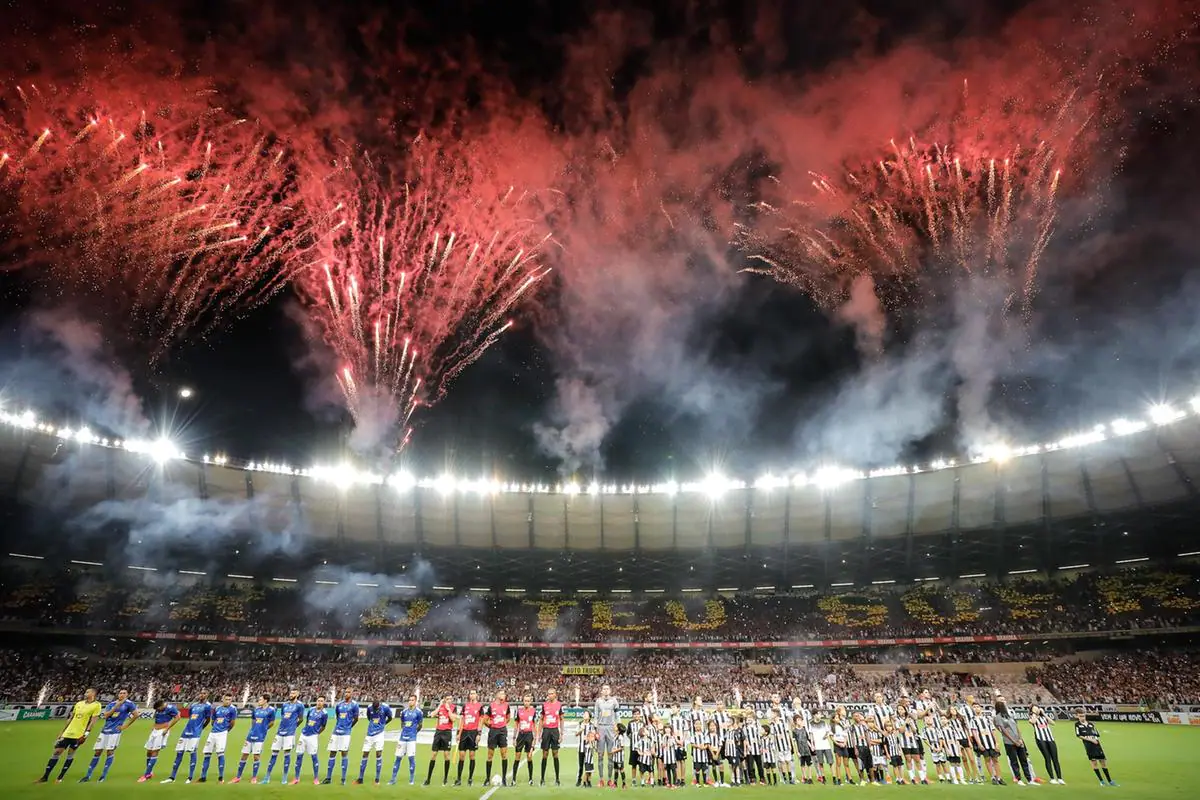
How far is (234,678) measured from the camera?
44.2 meters

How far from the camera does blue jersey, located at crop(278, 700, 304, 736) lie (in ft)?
48.9

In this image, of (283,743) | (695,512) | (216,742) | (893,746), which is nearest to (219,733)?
(216,742)

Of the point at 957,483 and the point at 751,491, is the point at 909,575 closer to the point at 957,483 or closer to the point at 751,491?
the point at 957,483

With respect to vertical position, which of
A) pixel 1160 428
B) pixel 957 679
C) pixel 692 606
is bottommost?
pixel 957 679

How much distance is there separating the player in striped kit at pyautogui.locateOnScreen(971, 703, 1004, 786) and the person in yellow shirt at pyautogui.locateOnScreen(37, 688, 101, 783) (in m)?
20.7

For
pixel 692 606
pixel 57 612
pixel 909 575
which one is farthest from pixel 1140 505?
pixel 57 612

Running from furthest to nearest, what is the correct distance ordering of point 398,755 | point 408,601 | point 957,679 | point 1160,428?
point 408,601, point 957,679, point 1160,428, point 398,755

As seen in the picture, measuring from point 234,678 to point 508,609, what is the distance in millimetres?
20549

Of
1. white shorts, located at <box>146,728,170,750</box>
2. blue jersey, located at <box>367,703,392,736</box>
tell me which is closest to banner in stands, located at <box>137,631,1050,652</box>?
white shorts, located at <box>146,728,170,750</box>

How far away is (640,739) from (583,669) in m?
35.3

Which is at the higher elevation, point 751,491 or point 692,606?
point 751,491

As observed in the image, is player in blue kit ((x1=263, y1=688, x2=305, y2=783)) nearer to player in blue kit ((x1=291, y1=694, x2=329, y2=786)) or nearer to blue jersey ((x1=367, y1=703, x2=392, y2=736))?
player in blue kit ((x1=291, y1=694, x2=329, y2=786))

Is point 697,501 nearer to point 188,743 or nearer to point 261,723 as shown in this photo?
point 261,723

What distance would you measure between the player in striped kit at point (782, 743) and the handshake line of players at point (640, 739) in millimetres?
33
